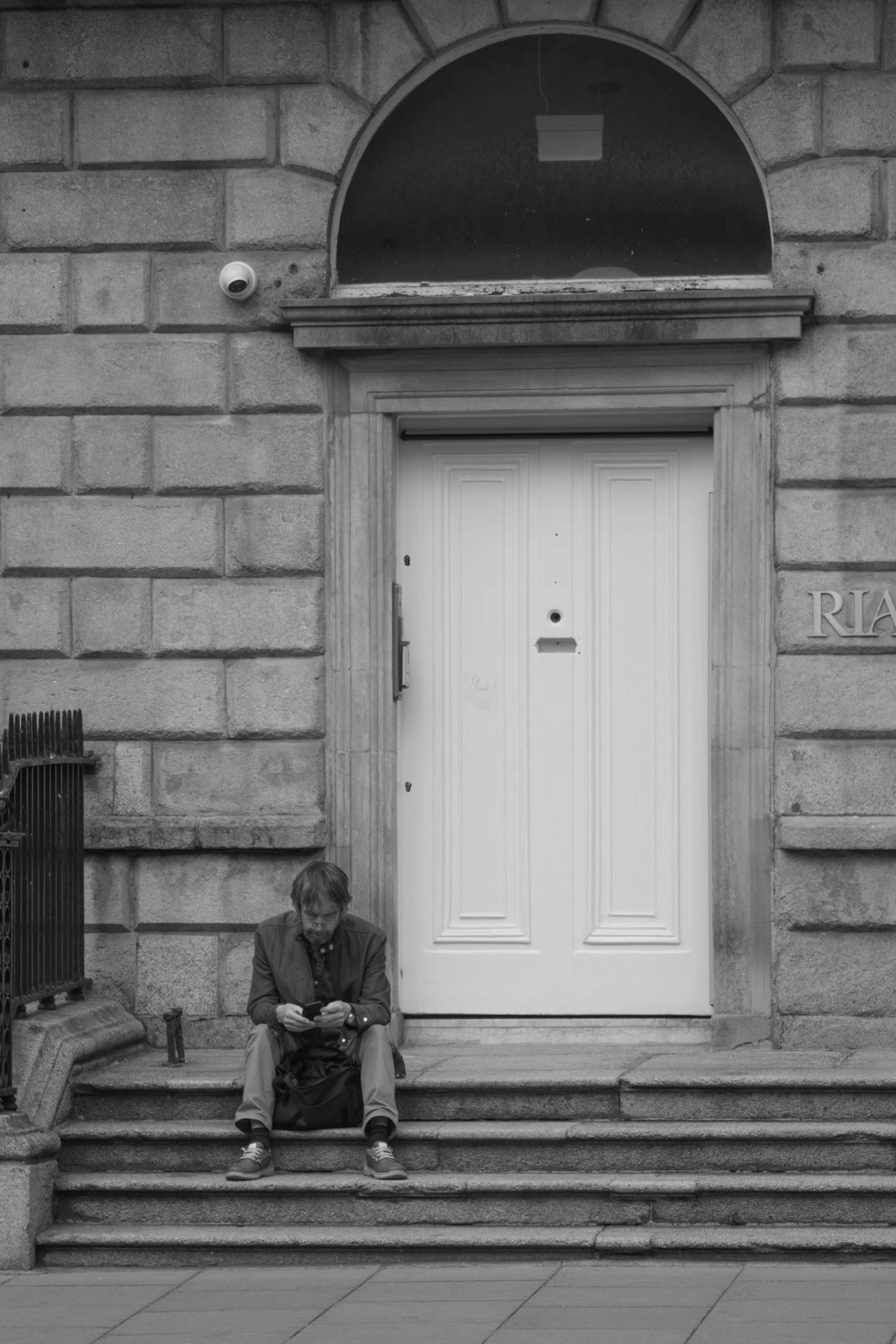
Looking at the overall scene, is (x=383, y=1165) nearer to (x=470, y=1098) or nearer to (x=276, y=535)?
(x=470, y=1098)

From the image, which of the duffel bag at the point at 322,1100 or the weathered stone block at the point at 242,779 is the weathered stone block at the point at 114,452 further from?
the duffel bag at the point at 322,1100

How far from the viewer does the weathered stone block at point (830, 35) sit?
29.4ft

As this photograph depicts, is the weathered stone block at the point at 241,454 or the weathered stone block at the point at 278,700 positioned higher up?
the weathered stone block at the point at 241,454

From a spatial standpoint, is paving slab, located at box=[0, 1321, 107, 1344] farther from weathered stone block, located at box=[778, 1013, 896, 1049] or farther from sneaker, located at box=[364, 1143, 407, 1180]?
weathered stone block, located at box=[778, 1013, 896, 1049]

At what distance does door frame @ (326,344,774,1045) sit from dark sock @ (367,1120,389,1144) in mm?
1624

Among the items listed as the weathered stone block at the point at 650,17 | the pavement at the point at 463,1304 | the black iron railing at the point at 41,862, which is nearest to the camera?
the pavement at the point at 463,1304

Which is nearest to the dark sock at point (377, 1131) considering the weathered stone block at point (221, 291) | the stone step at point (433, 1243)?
the stone step at point (433, 1243)

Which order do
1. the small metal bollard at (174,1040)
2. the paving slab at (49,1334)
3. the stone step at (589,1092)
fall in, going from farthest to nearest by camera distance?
the small metal bollard at (174,1040)
the stone step at (589,1092)
the paving slab at (49,1334)

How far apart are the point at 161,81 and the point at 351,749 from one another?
129 inches

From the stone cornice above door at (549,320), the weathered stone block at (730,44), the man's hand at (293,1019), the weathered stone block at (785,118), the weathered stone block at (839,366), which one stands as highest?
the weathered stone block at (730,44)

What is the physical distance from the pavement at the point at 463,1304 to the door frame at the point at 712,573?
211 centimetres

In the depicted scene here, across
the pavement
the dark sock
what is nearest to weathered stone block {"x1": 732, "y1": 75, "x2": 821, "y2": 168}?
the dark sock

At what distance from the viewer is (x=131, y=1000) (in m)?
9.13

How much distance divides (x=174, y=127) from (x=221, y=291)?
0.81 meters
